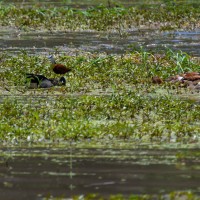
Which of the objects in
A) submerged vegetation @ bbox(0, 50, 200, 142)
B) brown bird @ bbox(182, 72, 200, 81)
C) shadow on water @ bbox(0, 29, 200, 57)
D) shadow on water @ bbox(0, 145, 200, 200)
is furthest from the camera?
shadow on water @ bbox(0, 29, 200, 57)

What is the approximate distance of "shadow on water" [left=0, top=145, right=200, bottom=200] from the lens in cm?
635

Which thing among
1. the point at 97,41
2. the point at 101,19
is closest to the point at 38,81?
the point at 97,41

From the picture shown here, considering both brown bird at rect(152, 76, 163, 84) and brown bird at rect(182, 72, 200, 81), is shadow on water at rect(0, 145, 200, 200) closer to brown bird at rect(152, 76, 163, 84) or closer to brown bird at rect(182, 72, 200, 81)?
brown bird at rect(182, 72, 200, 81)

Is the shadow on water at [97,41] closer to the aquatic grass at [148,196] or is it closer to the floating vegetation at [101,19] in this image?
the floating vegetation at [101,19]

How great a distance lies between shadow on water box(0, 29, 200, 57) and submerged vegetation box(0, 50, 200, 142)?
9.42 ft

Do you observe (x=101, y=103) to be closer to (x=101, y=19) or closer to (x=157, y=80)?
(x=157, y=80)

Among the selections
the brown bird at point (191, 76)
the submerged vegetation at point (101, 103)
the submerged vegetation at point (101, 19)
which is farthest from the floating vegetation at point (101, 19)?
the brown bird at point (191, 76)

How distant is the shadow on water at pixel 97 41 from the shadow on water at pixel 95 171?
8542mm

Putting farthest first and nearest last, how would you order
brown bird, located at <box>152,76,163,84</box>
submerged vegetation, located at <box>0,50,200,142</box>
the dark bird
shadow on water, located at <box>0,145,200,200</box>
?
1. brown bird, located at <box>152,76,163,84</box>
2. the dark bird
3. submerged vegetation, located at <box>0,50,200,142</box>
4. shadow on water, located at <box>0,145,200,200</box>

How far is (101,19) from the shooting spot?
73.0 ft

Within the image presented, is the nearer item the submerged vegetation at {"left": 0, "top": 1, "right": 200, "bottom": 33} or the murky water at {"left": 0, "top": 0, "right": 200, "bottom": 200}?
the murky water at {"left": 0, "top": 0, "right": 200, "bottom": 200}

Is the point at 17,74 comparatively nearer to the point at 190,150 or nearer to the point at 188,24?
the point at 190,150

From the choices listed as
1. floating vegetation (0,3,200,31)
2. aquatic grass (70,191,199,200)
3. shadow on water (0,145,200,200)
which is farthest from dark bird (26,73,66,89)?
floating vegetation (0,3,200,31)

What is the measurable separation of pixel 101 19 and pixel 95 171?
1547 centimetres
